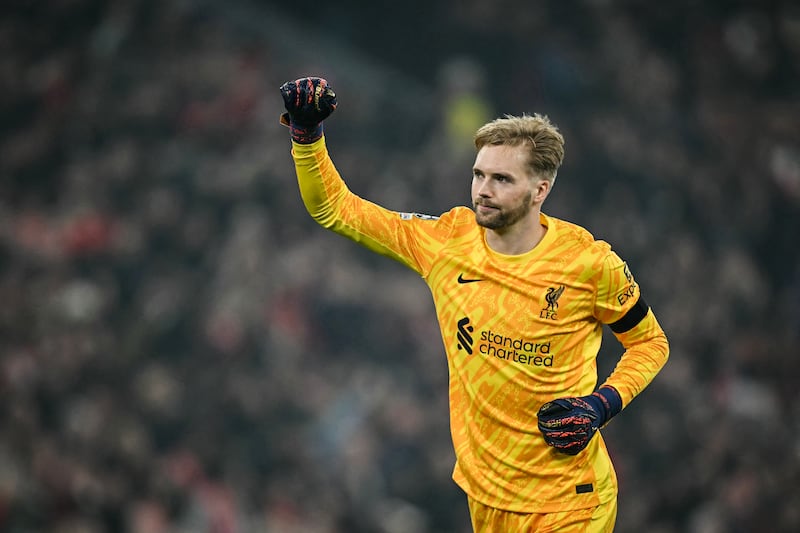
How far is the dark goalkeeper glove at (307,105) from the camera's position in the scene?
4.04 metres

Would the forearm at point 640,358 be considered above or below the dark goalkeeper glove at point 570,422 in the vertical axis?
above

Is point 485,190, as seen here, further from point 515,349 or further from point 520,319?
point 515,349

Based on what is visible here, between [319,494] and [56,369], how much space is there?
3.03 metres

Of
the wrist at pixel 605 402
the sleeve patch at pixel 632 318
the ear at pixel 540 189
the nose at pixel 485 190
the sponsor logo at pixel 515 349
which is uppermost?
the ear at pixel 540 189

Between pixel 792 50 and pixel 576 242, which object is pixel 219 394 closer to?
pixel 576 242

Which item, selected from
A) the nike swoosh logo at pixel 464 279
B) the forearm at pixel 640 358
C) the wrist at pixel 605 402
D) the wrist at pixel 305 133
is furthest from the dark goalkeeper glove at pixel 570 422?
the wrist at pixel 305 133

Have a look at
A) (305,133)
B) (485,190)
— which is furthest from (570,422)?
(305,133)

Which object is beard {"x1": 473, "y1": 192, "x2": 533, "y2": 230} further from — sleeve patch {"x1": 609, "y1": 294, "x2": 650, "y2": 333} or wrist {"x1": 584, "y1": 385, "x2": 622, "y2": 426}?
wrist {"x1": 584, "y1": 385, "x2": 622, "y2": 426}

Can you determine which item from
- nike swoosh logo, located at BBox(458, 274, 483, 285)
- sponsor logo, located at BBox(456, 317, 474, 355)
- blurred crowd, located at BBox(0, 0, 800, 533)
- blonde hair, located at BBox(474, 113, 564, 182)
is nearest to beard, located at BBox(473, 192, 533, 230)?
blonde hair, located at BBox(474, 113, 564, 182)

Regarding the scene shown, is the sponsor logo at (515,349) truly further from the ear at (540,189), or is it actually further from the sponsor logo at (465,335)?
the ear at (540,189)

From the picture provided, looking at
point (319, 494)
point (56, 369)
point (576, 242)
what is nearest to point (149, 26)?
point (56, 369)

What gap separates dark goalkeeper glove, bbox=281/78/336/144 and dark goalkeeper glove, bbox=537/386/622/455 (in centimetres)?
145

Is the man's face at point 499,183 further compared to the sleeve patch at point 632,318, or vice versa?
the sleeve patch at point 632,318

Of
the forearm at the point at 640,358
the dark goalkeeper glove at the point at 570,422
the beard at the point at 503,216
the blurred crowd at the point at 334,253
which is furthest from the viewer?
the blurred crowd at the point at 334,253
